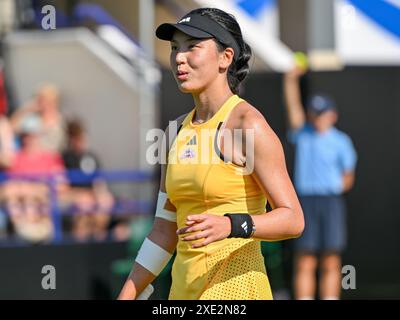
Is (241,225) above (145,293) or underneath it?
above

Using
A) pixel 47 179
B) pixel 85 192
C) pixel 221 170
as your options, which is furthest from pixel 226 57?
pixel 85 192

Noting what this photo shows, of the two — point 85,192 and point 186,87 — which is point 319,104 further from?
point 186,87

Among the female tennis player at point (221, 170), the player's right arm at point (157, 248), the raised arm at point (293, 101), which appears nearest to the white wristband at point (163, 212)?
the player's right arm at point (157, 248)

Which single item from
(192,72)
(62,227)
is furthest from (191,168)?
(62,227)

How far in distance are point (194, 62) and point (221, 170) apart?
46 centimetres

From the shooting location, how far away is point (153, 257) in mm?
4793

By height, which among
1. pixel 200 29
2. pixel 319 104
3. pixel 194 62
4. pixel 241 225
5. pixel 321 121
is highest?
pixel 200 29

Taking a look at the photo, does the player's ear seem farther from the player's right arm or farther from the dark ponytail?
the player's right arm

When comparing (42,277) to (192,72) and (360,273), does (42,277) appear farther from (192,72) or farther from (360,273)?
(192,72)

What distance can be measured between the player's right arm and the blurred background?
4817 millimetres

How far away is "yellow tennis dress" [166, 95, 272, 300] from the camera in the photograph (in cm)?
439

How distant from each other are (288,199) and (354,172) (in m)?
6.64

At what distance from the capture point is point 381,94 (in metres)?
11.1

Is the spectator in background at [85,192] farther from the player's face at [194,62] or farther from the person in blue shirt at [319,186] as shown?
the player's face at [194,62]
